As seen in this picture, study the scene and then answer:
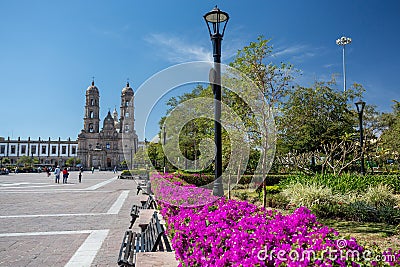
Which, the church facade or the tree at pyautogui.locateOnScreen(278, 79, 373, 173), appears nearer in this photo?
the tree at pyautogui.locateOnScreen(278, 79, 373, 173)

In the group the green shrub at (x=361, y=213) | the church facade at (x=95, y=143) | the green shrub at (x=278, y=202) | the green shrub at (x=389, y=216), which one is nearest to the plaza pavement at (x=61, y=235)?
the green shrub at (x=278, y=202)

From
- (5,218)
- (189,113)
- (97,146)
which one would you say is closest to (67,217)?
(5,218)

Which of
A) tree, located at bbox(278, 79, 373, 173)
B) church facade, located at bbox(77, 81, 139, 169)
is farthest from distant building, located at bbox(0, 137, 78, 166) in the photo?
tree, located at bbox(278, 79, 373, 173)

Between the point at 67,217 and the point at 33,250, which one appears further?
the point at 67,217

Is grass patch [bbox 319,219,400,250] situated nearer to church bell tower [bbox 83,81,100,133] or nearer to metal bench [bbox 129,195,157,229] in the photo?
metal bench [bbox 129,195,157,229]

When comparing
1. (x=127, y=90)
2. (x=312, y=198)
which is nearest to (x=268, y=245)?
(x=312, y=198)

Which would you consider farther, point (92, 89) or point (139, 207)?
point (92, 89)

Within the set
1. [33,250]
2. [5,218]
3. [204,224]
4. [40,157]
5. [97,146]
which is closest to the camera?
[204,224]

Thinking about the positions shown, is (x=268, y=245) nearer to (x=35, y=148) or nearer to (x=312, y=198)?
(x=312, y=198)

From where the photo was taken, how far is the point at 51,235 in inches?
270

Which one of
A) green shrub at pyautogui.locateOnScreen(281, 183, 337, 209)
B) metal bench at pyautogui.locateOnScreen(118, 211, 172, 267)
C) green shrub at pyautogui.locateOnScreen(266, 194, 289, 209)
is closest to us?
metal bench at pyautogui.locateOnScreen(118, 211, 172, 267)

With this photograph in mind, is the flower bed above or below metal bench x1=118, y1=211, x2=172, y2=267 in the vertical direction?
above

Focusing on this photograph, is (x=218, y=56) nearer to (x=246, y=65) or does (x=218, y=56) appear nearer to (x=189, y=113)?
(x=246, y=65)

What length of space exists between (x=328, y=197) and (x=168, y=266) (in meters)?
7.11
